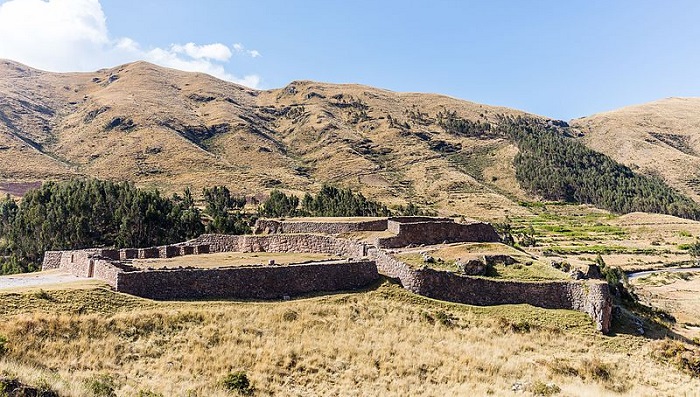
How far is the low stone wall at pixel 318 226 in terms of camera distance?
42531mm

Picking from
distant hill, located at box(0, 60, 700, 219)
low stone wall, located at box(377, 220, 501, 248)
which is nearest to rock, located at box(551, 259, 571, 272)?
low stone wall, located at box(377, 220, 501, 248)

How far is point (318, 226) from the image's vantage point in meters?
44.4

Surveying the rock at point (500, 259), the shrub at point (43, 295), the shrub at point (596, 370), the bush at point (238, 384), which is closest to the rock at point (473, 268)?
the rock at point (500, 259)

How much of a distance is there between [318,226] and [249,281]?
19.5 m

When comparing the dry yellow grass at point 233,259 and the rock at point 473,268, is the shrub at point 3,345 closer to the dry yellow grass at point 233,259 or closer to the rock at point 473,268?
the dry yellow grass at point 233,259

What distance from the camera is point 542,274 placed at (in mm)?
29547

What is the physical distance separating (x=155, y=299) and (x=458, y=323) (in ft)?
48.2

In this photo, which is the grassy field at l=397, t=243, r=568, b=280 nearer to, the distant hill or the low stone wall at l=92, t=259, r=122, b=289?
the low stone wall at l=92, t=259, r=122, b=289

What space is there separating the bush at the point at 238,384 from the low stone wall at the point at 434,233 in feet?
63.0

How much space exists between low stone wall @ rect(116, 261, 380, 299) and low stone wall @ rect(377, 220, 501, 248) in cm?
822

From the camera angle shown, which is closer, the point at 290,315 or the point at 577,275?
the point at 290,315

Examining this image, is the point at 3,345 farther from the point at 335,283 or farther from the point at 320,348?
the point at 335,283

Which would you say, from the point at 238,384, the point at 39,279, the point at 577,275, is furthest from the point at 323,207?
the point at 238,384

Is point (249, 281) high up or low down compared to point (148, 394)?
up
